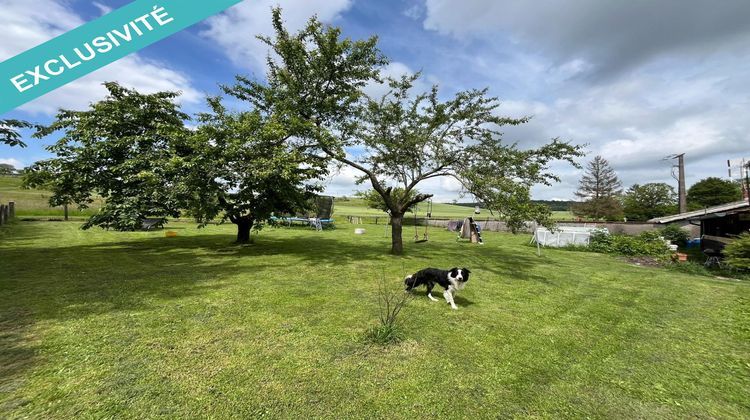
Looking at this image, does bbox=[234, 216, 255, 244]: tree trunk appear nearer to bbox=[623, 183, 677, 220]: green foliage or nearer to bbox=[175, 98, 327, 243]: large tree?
bbox=[175, 98, 327, 243]: large tree

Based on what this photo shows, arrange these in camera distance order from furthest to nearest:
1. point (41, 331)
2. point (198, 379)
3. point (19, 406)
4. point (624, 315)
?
point (624, 315), point (41, 331), point (198, 379), point (19, 406)

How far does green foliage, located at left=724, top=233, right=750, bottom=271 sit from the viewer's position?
10.5 metres

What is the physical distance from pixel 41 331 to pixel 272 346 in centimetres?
326

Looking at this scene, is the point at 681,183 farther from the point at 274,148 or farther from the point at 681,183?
the point at 274,148

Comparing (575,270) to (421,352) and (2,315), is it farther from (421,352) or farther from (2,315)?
(2,315)

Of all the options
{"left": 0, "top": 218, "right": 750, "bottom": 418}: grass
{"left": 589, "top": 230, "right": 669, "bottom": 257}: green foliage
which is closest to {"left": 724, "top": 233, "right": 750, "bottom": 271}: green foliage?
{"left": 589, "top": 230, "right": 669, "bottom": 257}: green foliage

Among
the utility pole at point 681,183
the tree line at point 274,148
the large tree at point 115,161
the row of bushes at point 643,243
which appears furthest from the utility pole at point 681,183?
the large tree at point 115,161

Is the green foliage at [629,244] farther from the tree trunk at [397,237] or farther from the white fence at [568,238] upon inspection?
the tree trunk at [397,237]

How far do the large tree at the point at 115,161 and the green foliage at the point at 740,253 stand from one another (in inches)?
781

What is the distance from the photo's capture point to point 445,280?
6.14 metres

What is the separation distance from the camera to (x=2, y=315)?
4.66m

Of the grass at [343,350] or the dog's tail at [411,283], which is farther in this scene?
the dog's tail at [411,283]

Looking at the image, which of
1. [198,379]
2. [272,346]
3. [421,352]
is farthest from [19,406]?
[421,352]

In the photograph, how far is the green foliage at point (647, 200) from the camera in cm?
5375
